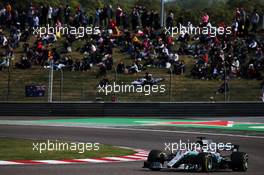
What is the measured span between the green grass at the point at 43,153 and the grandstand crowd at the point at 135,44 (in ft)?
38.8

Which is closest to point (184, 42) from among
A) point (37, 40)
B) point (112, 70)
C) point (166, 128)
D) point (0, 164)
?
point (112, 70)

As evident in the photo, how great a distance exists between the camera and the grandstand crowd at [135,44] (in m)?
29.0

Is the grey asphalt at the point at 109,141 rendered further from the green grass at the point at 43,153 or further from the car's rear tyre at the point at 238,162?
the green grass at the point at 43,153

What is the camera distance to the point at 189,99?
2725 cm

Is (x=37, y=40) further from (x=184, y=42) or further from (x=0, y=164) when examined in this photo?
(x=0, y=164)

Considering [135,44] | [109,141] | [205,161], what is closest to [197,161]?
[205,161]

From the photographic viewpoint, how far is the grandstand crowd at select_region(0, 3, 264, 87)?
2898 cm

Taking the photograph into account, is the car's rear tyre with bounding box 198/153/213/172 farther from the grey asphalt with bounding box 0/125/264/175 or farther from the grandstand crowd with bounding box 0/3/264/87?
the grandstand crowd with bounding box 0/3/264/87

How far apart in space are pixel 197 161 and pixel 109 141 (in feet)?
21.6

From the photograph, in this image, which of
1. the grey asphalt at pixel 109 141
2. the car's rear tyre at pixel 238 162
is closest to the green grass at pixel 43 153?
the grey asphalt at pixel 109 141

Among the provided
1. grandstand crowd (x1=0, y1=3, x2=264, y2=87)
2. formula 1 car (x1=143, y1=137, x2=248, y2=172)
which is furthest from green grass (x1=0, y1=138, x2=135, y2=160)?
grandstand crowd (x1=0, y1=3, x2=264, y2=87)

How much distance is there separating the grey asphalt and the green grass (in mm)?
1257

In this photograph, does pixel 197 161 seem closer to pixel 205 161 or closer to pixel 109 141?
pixel 205 161

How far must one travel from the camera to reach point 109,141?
17562mm
